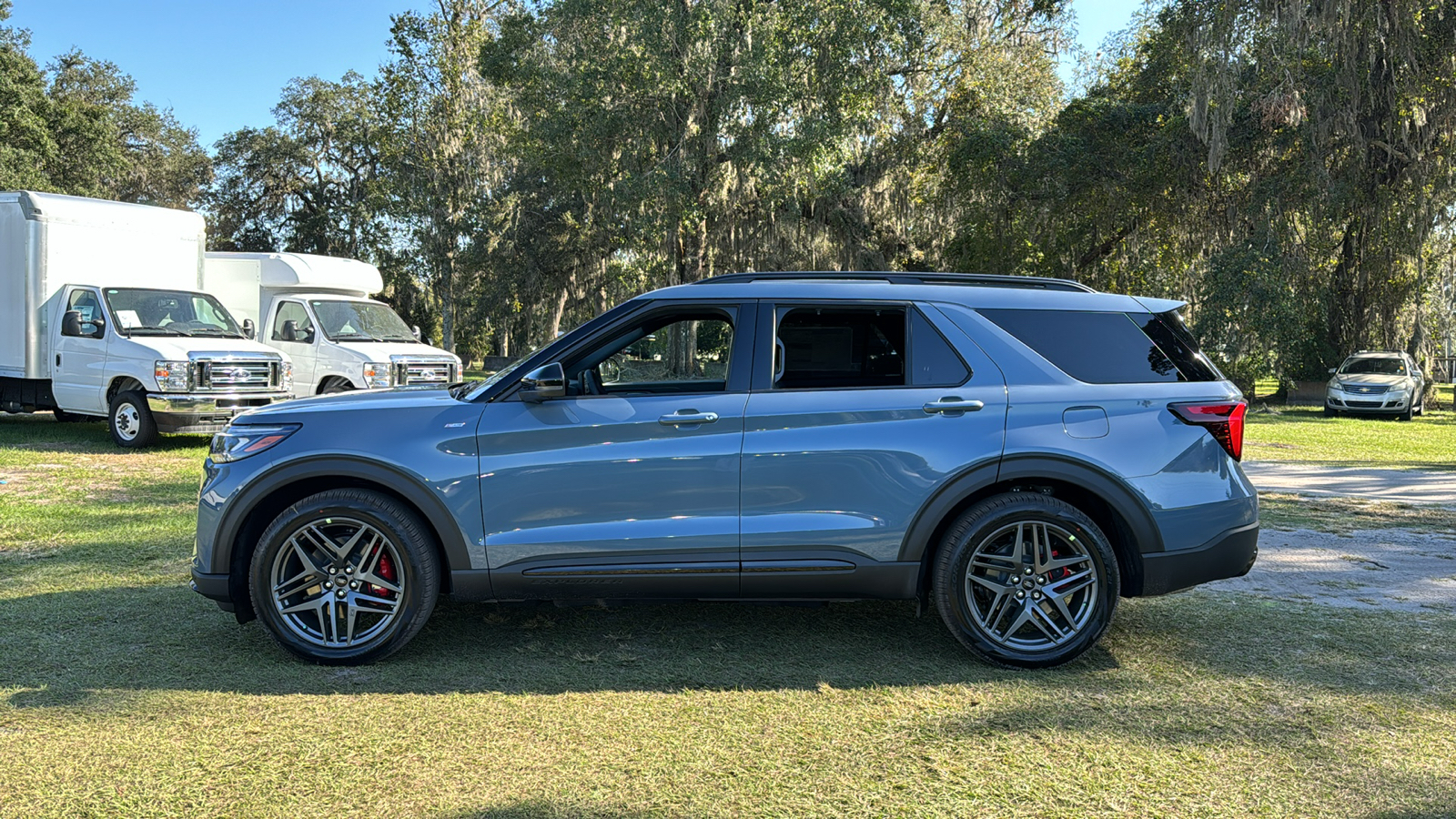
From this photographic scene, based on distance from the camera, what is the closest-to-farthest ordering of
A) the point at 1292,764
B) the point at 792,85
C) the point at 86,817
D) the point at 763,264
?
the point at 86,817
the point at 1292,764
the point at 792,85
the point at 763,264

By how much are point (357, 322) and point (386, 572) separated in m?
11.2

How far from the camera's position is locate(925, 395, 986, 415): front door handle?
441cm

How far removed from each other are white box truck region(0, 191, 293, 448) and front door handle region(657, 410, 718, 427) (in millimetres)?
9717

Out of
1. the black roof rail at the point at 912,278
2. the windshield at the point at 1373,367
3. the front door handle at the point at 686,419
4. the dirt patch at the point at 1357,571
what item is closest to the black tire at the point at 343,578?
the front door handle at the point at 686,419

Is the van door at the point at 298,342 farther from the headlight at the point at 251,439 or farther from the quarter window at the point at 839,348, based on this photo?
the quarter window at the point at 839,348

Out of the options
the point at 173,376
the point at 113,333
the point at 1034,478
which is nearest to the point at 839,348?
the point at 1034,478

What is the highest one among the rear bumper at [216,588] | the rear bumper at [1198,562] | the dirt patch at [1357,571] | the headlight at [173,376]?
the headlight at [173,376]

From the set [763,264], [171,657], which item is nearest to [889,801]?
[171,657]

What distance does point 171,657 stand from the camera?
447 centimetres

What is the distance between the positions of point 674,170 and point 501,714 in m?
20.2

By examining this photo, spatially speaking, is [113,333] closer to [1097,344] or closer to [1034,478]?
[1034,478]

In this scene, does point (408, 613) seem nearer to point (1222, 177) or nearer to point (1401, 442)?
point (1401, 442)

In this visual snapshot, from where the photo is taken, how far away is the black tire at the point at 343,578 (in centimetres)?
434

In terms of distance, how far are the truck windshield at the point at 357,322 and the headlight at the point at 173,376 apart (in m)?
2.32
